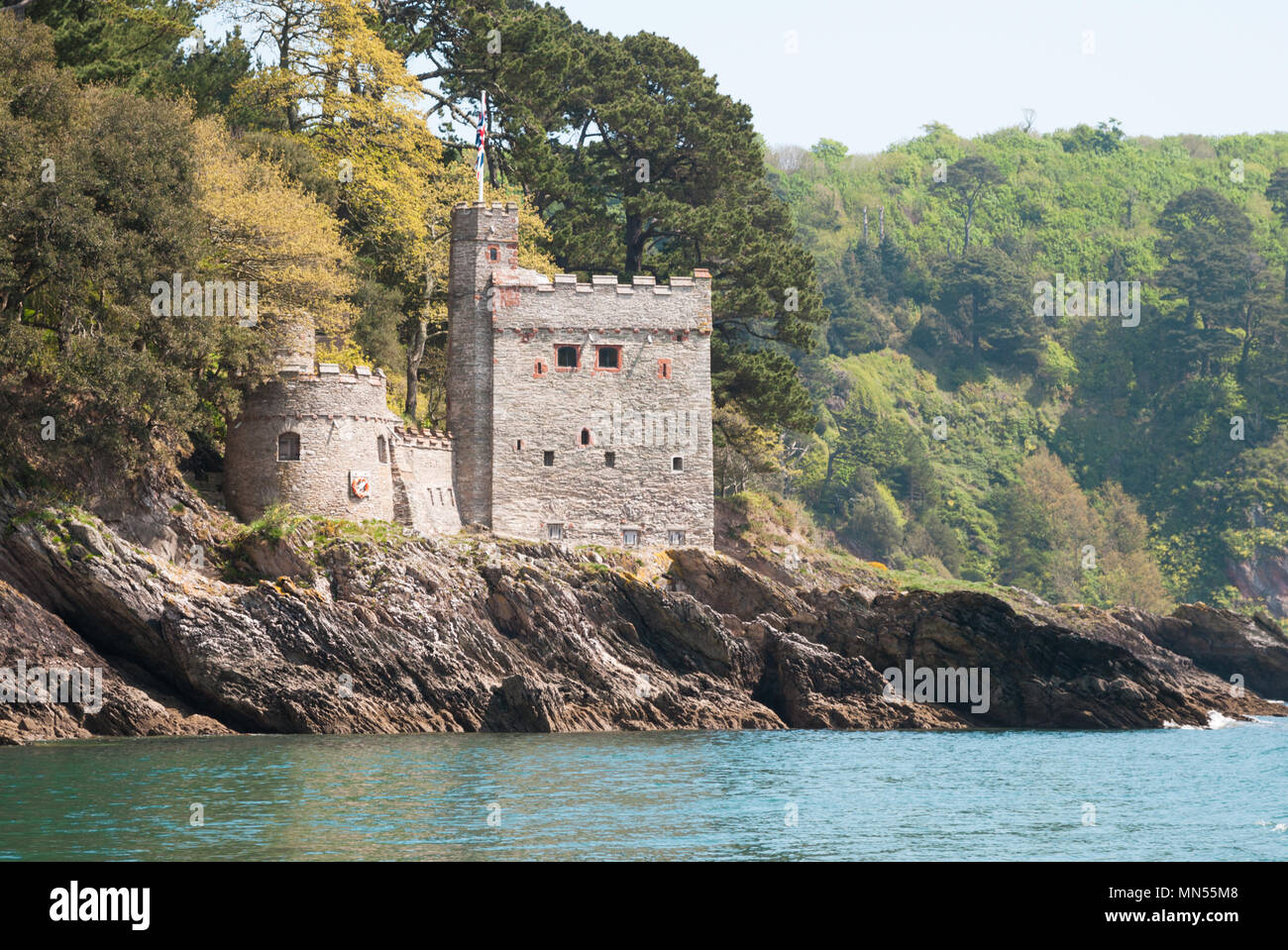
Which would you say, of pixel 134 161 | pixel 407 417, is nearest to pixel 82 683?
pixel 134 161

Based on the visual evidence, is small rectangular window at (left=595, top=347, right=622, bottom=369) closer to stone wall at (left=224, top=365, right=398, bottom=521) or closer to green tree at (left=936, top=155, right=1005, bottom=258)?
stone wall at (left=224, top=365, right=398, bottom=521)

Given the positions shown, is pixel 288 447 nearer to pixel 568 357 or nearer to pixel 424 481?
pixel 424 481

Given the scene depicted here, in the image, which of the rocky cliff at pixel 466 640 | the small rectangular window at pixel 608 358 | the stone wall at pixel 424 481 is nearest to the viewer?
the rocky cliff at pixel 466 640

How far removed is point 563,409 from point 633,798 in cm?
2136

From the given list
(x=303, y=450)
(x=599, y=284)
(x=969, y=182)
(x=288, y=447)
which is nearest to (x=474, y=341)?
(x=599, y=284)

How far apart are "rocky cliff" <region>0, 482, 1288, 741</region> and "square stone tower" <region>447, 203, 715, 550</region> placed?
5.61ft

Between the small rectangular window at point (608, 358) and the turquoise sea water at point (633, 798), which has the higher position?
the small rectangular window at point (608, 358)

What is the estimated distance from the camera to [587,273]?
6775cm

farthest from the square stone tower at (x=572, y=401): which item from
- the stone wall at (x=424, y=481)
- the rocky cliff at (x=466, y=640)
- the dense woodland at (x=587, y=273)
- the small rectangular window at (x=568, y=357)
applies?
the dense woodland at (x=587, y=273)

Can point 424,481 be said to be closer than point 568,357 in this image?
Yes

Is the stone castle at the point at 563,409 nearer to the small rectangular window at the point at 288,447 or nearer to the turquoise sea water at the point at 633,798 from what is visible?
the small rectangular window at the point at 288,447

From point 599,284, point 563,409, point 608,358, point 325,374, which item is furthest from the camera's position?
point 599,284

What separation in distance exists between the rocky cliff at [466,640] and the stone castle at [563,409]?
1853mm

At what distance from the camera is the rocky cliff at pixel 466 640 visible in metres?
44.1
